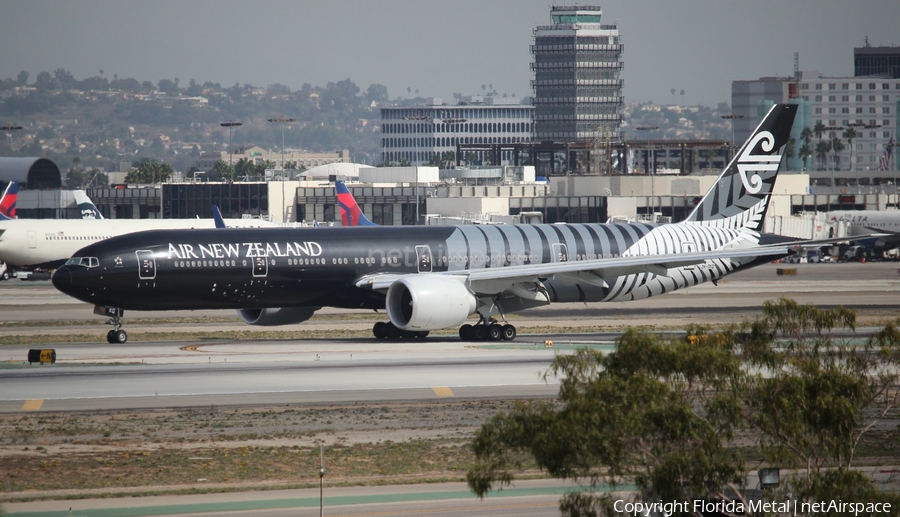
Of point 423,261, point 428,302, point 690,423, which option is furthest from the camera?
point 423,261

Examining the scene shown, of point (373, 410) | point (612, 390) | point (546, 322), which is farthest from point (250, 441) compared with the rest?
point (546, 322)

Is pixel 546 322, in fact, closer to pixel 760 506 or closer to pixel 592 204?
pixel 760 506

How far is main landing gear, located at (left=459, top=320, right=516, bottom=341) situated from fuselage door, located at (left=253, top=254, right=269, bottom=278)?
7925mm

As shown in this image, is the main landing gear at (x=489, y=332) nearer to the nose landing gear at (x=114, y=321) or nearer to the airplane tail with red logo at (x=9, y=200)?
the nose landing gear at (x=114, y=321)

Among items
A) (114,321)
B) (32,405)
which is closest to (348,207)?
(114,321)

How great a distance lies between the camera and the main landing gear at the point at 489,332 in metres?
42.0

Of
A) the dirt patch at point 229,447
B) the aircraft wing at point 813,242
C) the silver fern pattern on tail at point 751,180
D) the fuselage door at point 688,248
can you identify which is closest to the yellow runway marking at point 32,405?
the dirt patch at point 229,447

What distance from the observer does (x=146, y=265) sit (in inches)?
1555

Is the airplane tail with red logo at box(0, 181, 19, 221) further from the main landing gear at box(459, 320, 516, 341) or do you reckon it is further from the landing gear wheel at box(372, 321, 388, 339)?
the main landing gear at box(459, 320, 516, 341)

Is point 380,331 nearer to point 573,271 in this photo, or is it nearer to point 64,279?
point 573,271

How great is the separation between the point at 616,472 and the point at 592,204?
4215 inches

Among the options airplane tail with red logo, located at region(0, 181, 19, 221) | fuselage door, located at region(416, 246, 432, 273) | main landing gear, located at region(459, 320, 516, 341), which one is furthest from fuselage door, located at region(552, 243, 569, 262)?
airplane tail with red logo, located at region(0, 181, 19, 221)

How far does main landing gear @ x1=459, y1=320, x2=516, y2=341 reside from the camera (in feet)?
138

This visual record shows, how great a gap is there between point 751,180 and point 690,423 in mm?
35528
